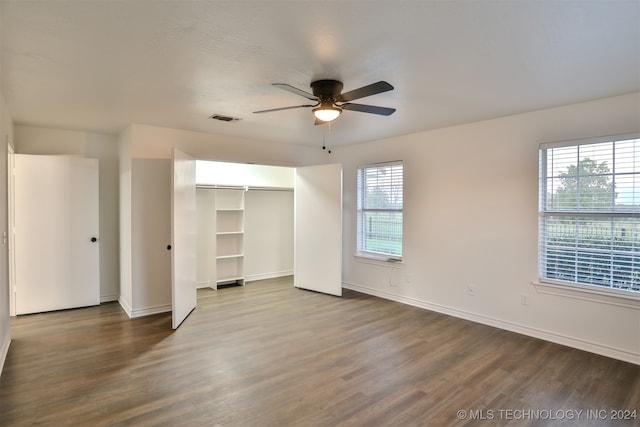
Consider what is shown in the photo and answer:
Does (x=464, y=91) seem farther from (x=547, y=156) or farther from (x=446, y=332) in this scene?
(x=446, y=332)

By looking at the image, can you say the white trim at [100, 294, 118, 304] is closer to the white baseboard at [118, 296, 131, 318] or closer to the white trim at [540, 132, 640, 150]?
the white baseboard at [118, 296, 131, 318]

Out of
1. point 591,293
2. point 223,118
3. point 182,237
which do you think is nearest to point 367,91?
point 223,118

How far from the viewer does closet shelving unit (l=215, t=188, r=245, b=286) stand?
598cm

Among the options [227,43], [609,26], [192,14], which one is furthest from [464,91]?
[192,14]

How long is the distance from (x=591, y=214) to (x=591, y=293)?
764 mm

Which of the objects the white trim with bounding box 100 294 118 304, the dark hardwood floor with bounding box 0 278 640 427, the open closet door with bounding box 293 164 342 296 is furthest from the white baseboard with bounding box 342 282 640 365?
the white trim with bounding box 100 294 118 304

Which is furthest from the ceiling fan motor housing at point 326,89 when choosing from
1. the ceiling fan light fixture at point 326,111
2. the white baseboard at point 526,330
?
the white baseboard at point 526,330

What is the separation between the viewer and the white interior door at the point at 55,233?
431 centimetres

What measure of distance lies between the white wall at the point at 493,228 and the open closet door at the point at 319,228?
0.72 metres

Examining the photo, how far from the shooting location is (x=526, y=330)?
3777 mm

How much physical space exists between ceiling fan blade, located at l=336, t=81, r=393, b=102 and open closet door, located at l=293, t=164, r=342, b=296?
2.65m

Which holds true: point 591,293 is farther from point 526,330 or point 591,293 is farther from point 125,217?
point 125,217

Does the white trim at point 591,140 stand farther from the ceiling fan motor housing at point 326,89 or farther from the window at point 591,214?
the ceiling fan motor housing at point 326,89

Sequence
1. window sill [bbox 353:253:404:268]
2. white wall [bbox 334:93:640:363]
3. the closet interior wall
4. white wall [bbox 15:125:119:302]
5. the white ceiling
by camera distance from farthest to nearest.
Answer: the closet interior wall, window sill [bbox 353:253:404:268], white wall [bbox 15:125:119:302], white wall [bbox 334:93:640:363], the white ceiling
